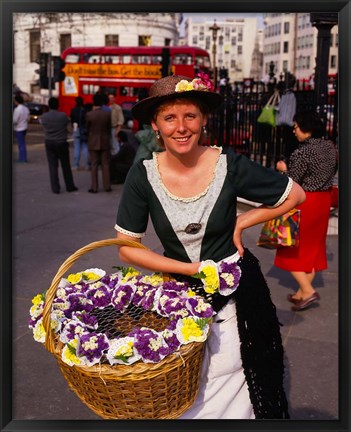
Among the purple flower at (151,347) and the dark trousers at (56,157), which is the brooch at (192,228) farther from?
the dark trousers at (56,157)

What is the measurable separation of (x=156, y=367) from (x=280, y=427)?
889mm

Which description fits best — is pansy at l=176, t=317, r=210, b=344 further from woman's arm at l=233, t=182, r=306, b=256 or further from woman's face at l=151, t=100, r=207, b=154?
woman's face at l=151, t=100, r=207, b=154

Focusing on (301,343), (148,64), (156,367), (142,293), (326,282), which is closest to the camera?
(156,367)

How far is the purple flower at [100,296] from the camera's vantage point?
91.4 inches

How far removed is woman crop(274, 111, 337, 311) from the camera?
197 inches

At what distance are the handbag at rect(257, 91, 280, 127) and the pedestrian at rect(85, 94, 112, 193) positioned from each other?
3241 mm

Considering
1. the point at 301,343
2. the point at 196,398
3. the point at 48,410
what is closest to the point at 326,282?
the point at 301,343

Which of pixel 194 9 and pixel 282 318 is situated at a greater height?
pixel 194 9

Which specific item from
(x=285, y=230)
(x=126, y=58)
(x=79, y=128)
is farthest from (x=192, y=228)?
(x=126, y=58)

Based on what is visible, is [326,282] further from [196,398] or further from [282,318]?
[196,398]
